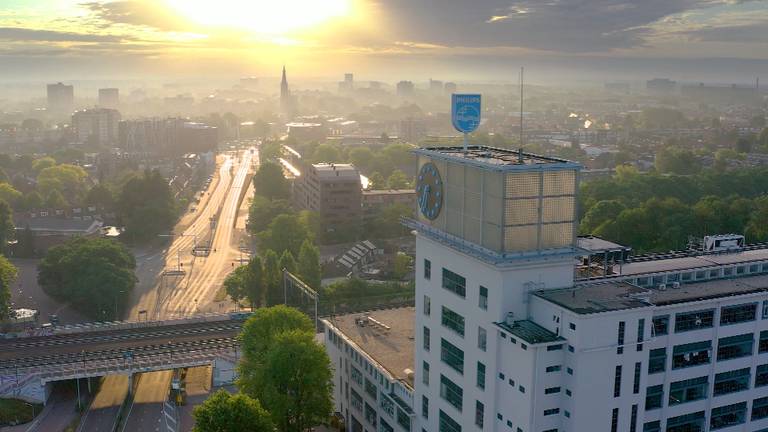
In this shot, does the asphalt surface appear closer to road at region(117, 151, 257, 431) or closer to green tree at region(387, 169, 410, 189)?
road at region(117, 151, 257, 431)

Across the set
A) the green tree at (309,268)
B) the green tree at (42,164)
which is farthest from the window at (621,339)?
the green tree at (42,164)

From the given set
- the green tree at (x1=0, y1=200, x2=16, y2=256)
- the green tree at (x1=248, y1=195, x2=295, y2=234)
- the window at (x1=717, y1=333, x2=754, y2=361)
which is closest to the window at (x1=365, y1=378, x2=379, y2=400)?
the window at (x1=717, y1=333, x2=754, y2=361)

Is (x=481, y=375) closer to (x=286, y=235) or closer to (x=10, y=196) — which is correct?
(x=286, y=235)

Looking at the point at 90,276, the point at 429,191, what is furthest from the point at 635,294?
the point at 90,276

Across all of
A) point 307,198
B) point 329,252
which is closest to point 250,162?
point 307,198

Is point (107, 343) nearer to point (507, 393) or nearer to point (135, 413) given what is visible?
point (135, 413)

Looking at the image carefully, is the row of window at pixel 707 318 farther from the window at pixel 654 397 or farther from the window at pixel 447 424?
the window at pixel 447 424
